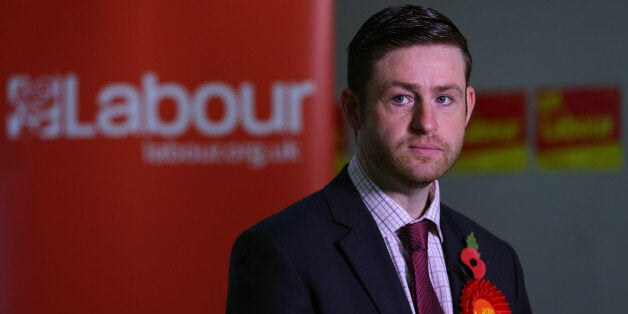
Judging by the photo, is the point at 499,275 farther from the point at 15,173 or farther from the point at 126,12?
the point at 15,173

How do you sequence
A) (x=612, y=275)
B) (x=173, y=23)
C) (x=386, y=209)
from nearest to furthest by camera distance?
(x=386, y=209) < (x=173, y=23) < (x=612, y=275)

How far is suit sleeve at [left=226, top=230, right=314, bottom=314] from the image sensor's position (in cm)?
110

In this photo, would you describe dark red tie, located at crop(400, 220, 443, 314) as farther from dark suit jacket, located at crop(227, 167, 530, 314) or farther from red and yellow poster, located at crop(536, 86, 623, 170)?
red and yellow poster, located at crop(536, 86, 623, 170)

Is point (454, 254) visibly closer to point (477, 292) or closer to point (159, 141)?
point (477, 292)

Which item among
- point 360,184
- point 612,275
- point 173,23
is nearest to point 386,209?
point 360,184

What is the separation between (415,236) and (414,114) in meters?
0.18

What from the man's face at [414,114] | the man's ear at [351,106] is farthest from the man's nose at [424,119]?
the man's ear at [351,106]

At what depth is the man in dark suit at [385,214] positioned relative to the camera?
113cm

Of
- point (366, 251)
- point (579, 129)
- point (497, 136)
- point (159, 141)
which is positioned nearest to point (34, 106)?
point (159, 141)

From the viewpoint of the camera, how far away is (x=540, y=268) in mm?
3705

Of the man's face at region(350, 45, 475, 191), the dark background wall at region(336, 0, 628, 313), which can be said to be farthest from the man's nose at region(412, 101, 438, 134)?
the dark background wall at region(336, 0, 628, 313)

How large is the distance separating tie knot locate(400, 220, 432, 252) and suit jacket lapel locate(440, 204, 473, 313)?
7cm

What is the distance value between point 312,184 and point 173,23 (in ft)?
1.76

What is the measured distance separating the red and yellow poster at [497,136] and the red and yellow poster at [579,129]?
0.27 feet
